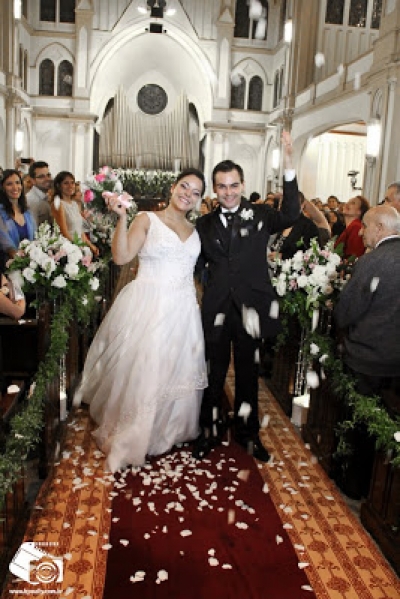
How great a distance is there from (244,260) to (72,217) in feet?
13.4

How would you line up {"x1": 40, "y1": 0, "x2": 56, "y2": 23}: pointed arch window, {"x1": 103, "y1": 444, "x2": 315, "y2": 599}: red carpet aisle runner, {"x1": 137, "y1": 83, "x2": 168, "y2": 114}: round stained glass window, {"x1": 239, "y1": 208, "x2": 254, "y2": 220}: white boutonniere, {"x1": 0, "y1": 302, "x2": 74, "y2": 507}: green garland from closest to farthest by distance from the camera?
{"x1": 0, "y1": 302, "x2": 74, "y2": 507}: green garland → {"x1": 103, "y1": 444, "x2": 315, "y2": 599}: red carpet aisle runner → {"x1": 239, "y1": 208, "x2": 254, "y2": 220}: white boutonniere → {"x1": 40, "y1": 0, "x2": 56, "y2": 23}: pointed arch window → {"x1": 137, "y1": 83, "x2": 168, "y2": 114}: round stained glass window

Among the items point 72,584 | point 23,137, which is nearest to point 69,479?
point 72,584

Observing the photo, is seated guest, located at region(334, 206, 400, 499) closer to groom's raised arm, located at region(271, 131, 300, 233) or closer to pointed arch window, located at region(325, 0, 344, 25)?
groom's raised arm, located at region(271, 131, 300, 233)

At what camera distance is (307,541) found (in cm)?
333

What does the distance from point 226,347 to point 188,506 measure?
3.78ft

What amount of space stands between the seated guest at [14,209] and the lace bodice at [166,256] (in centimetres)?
224

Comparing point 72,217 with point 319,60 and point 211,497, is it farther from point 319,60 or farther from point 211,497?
point 319,60

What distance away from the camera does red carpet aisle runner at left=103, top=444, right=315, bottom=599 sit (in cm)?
291

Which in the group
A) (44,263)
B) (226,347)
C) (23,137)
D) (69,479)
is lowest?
(69,479)

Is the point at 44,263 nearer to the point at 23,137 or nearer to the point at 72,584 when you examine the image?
the point at 72,584

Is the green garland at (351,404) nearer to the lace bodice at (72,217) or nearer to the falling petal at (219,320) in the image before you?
the falling petal at (219,320)

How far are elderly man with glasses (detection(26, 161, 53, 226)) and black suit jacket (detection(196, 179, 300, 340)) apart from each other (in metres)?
3.80

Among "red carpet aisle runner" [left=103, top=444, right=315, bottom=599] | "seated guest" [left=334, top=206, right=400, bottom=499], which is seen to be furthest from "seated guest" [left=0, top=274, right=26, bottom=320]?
"seated guest" [left=334, top=206, right=400, bottom=499]

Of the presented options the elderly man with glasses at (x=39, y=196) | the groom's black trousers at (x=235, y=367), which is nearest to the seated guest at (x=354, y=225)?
the groom's black trousers at (x=235, y=367)
